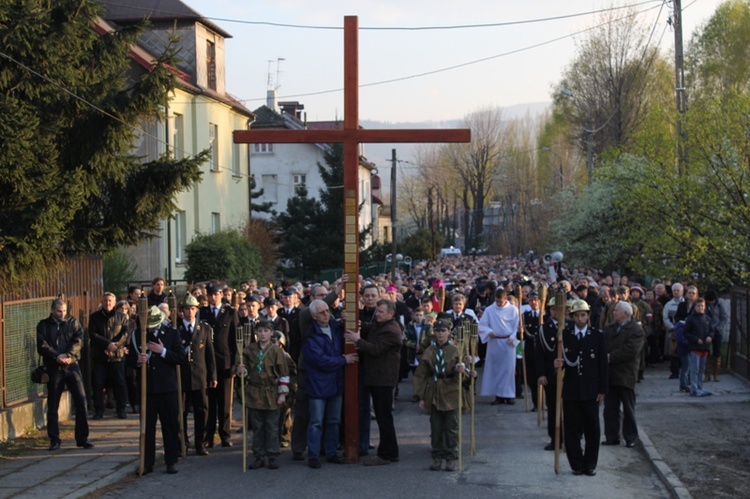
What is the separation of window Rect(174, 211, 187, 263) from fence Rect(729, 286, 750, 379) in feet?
58.6

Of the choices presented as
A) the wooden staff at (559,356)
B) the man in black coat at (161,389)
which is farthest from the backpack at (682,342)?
the man in black coat at (161,389)

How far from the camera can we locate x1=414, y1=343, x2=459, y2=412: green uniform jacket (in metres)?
11.2

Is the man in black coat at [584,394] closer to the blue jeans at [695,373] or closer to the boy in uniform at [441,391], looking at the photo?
the boy in uniform at [441,391]

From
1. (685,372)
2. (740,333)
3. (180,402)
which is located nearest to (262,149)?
(740,333)

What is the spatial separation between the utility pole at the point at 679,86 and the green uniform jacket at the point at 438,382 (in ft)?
48.2

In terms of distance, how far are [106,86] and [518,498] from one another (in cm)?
925

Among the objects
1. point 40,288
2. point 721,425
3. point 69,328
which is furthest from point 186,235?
point 721,425

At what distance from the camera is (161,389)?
10977 millimetres

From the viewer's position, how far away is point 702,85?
56531mm

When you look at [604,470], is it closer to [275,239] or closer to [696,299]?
[696,299]

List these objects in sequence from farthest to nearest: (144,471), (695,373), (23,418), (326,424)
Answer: (695,373) → (23,418) → (326,424) → (144,471)

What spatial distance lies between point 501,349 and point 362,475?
6417 millimetres

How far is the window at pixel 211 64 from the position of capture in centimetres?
3409

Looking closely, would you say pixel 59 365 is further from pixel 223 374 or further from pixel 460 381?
pixel 460 381
